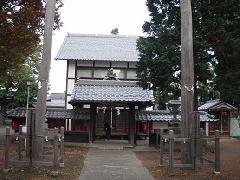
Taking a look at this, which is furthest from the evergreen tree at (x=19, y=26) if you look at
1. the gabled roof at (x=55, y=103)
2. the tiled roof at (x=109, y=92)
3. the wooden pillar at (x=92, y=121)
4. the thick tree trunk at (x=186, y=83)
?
the gabled roof at (x=55, y=103)

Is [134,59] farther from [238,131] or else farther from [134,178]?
[134,178]

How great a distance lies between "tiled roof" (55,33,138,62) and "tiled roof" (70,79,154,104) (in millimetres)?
6407

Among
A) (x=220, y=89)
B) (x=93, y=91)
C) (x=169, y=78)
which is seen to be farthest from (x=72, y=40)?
(x=220, y=89)

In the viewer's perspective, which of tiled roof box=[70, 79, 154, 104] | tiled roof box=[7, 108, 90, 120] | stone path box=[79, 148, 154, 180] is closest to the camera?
stone path box=[79, 148, 154, 180]

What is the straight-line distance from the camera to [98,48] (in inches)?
1363

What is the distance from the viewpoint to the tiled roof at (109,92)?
75.7ft

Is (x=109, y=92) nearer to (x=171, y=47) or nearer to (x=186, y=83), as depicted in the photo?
(x=171, y=47)

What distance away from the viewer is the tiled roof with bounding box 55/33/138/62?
31.8 m

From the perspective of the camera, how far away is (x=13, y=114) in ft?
79.7

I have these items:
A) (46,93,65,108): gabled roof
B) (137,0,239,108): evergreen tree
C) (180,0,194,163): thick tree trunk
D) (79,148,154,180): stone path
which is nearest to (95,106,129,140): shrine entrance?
(137,0,239,108): evergreen tree

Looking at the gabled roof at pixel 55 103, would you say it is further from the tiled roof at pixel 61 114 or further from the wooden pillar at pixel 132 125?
the wooden pillar at pixel 132 125

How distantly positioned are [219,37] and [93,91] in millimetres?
8863

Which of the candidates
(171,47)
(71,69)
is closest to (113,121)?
(71,69)

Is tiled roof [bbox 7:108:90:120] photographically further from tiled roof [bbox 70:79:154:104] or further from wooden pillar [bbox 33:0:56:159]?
wooden pillar [bbox 33:0:56:159]
